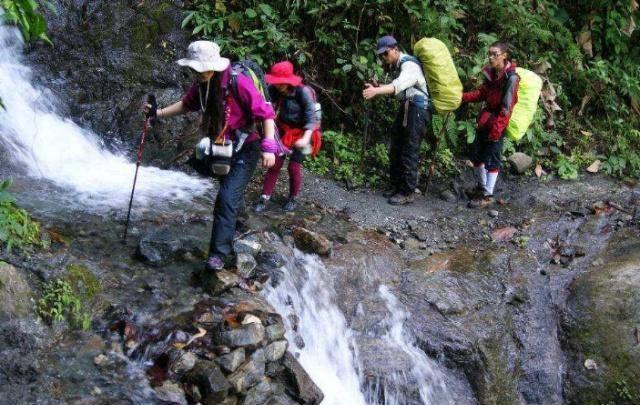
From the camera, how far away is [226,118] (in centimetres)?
533

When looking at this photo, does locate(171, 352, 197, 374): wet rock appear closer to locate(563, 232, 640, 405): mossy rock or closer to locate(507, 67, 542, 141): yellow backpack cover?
locate(563, 232, 640, 405): mossy rock

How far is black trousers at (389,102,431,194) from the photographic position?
8.45 metres

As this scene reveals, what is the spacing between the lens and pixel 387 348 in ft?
21.3

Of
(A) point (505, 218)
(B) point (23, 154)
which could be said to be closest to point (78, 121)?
(B) point (23, 154)

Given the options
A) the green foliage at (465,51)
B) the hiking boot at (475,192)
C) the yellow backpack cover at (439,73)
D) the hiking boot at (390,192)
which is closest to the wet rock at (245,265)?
the hiking boot at (390,192)

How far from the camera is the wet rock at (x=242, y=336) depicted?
5.16 meters

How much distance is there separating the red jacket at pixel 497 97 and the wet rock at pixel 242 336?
4.97 meters

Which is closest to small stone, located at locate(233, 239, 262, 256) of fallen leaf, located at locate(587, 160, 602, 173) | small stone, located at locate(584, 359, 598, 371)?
small stone, located at locate(584, 359, 598, 371)

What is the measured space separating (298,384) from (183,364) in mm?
1075

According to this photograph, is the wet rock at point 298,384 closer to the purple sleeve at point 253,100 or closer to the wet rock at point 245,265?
the wet rock at point 245,265

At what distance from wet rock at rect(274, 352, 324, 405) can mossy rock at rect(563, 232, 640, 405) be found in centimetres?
348

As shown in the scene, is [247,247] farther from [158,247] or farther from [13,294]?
[13,294]

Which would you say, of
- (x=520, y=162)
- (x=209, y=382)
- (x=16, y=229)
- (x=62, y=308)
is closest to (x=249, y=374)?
(x=209, y=382)

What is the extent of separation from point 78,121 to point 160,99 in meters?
1.29
